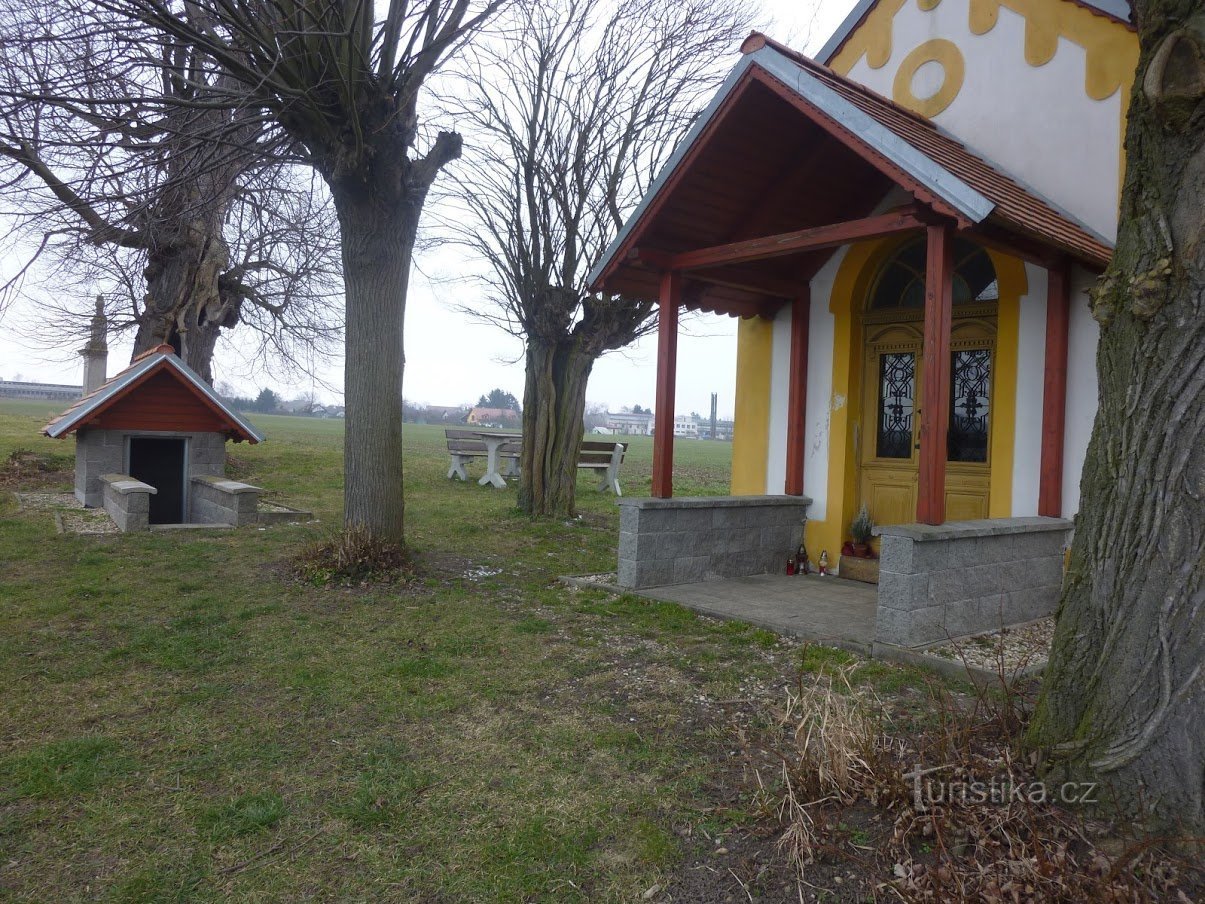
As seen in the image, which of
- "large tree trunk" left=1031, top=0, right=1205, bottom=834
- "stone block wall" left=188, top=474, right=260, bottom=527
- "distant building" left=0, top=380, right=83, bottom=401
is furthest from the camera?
"distant building" left=0, top=380, right=83, bottom=401

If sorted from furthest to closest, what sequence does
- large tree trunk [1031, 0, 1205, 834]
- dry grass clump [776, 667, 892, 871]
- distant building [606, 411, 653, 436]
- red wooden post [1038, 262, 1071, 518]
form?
1. distant building [606, 411, 653, 436]
2. red wooden post [1038, 262, 1071, 518]
3. dry grass clump [776, 667, 892, 871]
4. large tree trunk [1031, 0, 1205, 834]

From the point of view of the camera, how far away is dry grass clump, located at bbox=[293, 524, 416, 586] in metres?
7.44

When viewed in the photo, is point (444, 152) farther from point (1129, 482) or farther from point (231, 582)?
point (1129, 482)

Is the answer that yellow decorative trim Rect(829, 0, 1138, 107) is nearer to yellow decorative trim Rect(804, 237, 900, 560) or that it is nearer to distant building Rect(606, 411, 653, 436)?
yellow decorative trim Rect(804, 237, 900, 560)

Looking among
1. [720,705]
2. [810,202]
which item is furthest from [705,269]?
[720,705]

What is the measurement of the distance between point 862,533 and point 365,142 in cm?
601

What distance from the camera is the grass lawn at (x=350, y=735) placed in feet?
9.37

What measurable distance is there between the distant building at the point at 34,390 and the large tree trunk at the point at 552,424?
77.5 meters

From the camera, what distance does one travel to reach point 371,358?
26.4ft

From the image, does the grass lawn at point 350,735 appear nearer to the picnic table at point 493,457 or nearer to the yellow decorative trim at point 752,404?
the yellow decorative trim at point 752,404

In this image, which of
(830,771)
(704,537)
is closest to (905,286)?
(704,537)

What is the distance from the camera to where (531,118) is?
1270 cm

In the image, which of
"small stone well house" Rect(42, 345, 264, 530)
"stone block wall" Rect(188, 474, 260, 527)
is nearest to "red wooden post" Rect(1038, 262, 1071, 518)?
"stone block wall" Rect(188, 474, 260, 527)

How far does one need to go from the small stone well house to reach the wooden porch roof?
21.3 ft
